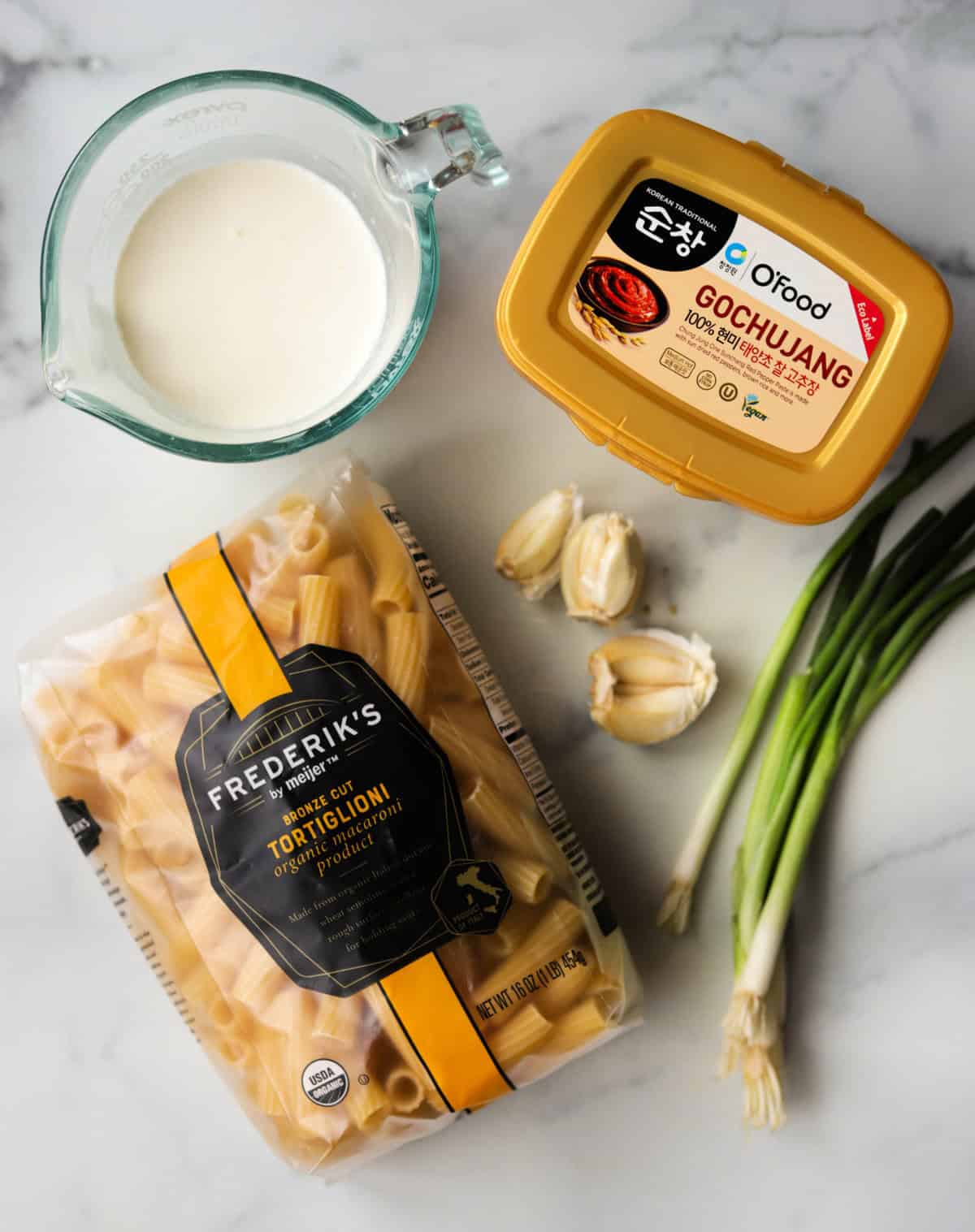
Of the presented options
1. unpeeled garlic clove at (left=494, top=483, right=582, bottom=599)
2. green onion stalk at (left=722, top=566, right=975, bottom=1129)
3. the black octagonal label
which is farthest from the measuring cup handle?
green onion stalk at (left=722, top=566, right=975, bottom=1129)

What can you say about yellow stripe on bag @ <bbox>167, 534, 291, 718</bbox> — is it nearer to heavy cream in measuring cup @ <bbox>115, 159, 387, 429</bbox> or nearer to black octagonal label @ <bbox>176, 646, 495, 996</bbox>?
black octagonal label @ <bbox>176, 646, 495, 996</bbox>

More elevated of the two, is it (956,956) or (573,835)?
(573,835)

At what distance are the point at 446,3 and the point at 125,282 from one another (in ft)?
1.25

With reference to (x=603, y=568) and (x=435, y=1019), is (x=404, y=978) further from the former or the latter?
(x=603, y=568)

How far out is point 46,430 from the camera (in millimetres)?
929

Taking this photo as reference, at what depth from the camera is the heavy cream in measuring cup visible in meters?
0.79

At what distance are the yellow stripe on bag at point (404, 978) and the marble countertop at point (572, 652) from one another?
17 centimetres

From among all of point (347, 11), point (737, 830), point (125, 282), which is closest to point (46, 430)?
point (125, 282)

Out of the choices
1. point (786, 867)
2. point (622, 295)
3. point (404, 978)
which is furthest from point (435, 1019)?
point (622, 295)

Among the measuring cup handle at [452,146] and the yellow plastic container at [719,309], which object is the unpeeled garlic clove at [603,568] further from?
the measuring cup handle at [452,146]

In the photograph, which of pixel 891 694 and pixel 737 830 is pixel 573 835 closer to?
pixel 737 830

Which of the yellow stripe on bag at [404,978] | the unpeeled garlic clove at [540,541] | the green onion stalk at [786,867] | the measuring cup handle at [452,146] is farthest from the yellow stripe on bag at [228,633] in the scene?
the green onion stalk at [786,867]

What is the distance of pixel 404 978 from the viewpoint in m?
0.76

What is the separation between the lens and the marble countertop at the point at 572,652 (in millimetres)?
898
